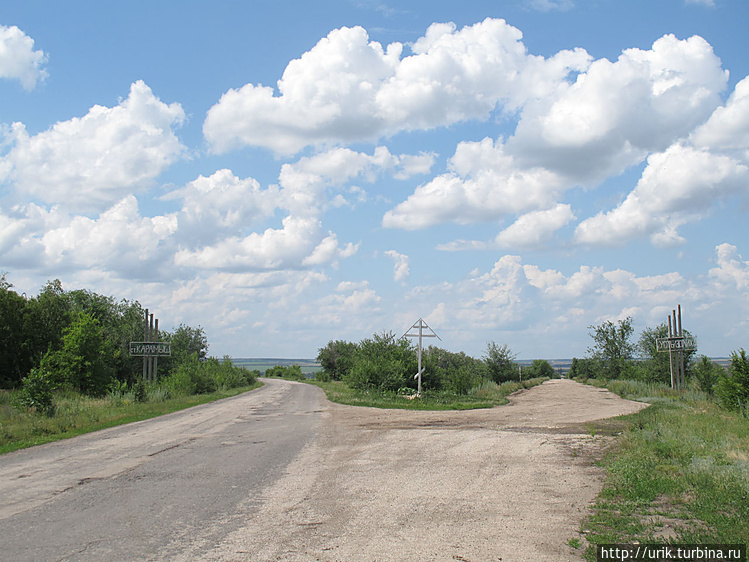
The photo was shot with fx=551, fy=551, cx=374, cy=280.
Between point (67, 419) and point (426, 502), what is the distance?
1495 centimetres

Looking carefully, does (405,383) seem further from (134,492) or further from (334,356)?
(334,356)

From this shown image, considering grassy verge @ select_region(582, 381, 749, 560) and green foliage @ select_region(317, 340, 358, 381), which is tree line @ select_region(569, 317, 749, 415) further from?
green foliage @ select_region(317, 340, 358, 381)

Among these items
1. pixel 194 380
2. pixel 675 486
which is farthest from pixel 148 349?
pixel 675 486

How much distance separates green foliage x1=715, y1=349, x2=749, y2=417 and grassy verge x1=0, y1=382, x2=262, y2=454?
22.3 meters

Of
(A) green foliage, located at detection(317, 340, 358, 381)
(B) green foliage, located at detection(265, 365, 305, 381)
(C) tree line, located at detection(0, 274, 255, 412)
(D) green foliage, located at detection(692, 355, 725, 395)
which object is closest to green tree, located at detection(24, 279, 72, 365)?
(C) tree line, located at detection(0, 274, 255, 412)

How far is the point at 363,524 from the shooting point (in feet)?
21.3

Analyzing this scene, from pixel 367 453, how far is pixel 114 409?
Result: 1590 cm

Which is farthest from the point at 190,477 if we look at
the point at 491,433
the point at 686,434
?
the point at 686,434

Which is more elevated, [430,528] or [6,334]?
[6,334]

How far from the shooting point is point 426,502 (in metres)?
7.57

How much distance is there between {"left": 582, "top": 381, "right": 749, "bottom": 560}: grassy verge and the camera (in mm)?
5613

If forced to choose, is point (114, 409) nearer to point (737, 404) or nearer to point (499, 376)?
point (737, 404)

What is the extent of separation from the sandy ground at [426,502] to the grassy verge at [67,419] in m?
7.63

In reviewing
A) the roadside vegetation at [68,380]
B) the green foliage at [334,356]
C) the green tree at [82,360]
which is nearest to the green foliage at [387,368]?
the roadside vegetation at [68,380]
